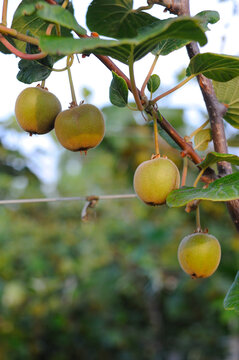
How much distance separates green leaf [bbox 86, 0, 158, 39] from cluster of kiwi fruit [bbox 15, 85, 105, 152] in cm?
10

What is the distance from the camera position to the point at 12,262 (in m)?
4.03

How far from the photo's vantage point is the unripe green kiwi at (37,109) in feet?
2.07

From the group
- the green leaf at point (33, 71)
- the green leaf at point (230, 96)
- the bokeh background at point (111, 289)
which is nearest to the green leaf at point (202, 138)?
the green leaf at point (230, 96)

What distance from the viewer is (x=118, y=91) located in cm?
61

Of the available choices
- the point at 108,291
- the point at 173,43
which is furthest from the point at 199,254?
the point at 108,291

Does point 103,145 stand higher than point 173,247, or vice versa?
point 103,145

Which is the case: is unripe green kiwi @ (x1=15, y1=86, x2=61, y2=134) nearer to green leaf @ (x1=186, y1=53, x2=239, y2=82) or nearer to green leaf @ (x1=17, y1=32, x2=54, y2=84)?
green leaf @ (x1=17, y1=32, x2=54, y2=84)

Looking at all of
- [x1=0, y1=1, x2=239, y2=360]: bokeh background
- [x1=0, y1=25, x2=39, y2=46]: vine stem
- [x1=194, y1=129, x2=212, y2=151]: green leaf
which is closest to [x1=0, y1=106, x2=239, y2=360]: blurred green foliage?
[x1=0, y1=1, x2=239, y2=360]: bokeh background

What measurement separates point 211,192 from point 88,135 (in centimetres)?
18

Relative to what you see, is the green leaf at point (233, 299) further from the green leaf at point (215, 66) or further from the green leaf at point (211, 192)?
the green leaf at point (215, 66)

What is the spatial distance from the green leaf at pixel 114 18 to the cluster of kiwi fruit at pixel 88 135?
10 centimetres

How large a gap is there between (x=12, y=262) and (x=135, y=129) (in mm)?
1957

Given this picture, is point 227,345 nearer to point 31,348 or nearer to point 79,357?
point 79,357

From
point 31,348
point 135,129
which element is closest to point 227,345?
point 31,348
